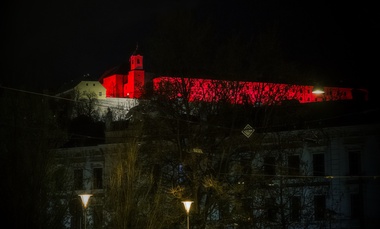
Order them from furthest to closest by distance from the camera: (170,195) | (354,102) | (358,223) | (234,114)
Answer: (354,102) < (358,223) < (234,114) < (170,195)

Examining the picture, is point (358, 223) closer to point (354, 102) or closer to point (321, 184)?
point (321, 184)

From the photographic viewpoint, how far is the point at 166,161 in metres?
35.8

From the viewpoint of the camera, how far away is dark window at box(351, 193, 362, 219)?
135 feet

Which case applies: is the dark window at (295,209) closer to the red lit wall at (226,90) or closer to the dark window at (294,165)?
the dark window at (294,165)

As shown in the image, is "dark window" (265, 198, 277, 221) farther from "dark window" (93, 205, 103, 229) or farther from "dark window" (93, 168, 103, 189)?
"dark window" (93, 168, 103, 189)

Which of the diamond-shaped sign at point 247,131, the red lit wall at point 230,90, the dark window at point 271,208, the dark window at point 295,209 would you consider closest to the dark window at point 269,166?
the dark window at point 295,209

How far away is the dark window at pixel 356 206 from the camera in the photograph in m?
41.0

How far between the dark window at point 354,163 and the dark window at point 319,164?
1.74 m

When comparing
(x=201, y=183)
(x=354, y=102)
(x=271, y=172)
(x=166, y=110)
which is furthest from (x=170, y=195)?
(x=354, y=102)

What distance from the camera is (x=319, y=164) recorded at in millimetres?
42938

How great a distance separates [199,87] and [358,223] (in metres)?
13.2

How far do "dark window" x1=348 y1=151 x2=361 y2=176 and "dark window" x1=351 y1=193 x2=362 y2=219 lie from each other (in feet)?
4.44

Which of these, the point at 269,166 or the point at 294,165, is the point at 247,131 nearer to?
the point at 269,166

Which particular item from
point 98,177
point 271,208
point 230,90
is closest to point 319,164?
point 271,208
